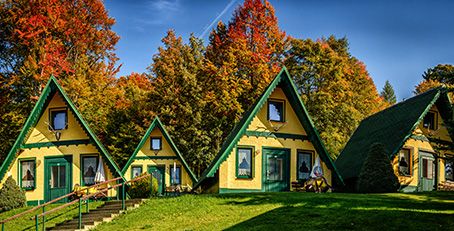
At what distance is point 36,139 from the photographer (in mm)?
27547

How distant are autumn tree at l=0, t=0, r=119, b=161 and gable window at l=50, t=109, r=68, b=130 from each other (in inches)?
259

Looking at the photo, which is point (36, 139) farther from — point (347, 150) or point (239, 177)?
point (347, 150)

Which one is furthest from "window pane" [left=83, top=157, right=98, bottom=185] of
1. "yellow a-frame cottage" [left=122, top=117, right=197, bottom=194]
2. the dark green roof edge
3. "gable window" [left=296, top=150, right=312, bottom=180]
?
the dark green roof edge

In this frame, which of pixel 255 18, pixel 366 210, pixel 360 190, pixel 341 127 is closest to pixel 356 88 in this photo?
pixel 341 127

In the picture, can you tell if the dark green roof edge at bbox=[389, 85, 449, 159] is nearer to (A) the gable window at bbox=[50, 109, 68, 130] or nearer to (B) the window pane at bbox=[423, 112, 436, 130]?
(B) the window pane at bbox=[423, 112, 436, 130]

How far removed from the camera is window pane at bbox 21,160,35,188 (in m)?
27.2

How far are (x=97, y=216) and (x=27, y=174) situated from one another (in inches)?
379

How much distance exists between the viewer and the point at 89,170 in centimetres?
2695

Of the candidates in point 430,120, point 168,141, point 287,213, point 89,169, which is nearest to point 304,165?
point 430,120

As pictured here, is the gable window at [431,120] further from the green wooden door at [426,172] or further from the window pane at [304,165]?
the window pane at [304,165]

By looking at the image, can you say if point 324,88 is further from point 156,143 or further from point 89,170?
point 89,170

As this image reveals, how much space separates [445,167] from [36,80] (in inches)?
1086

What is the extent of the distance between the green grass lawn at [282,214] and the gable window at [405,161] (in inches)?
202

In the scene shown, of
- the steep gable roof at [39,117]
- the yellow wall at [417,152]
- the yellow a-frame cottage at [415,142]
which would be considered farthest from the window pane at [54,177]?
the yellow wall at [417,152]
